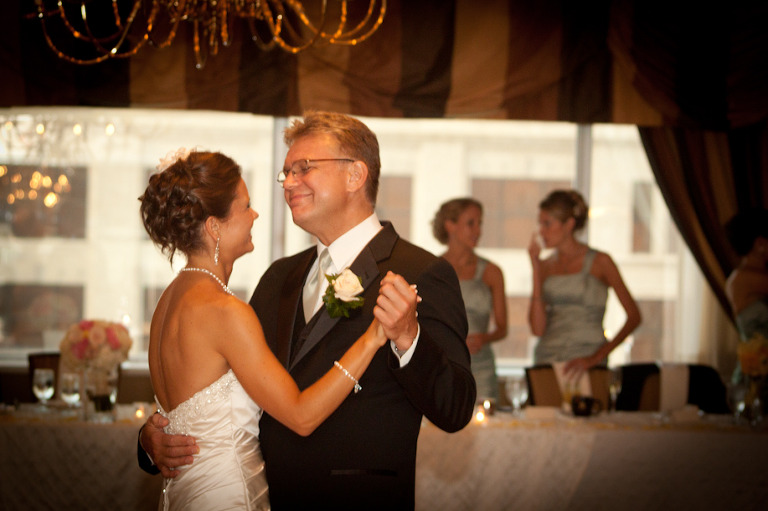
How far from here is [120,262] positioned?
20.7 feet

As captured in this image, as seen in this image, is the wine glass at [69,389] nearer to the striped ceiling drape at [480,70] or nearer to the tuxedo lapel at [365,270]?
the tuxedo lapel at [365,270]

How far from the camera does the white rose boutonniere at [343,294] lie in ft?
6.48

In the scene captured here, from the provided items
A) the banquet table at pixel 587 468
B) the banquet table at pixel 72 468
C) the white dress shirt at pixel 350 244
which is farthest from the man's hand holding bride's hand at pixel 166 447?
the banquet table at pixel 587 468

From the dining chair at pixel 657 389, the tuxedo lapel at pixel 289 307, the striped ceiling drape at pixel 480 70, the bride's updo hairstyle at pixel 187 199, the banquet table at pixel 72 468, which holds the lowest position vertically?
the banquet table at pixel 72 468

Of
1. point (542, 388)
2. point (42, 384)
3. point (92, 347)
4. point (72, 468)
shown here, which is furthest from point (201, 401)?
point (542, 388)

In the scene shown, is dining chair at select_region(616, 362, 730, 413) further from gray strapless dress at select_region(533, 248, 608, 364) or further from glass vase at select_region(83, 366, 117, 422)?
glass vase at select_region(83, 366, 117, 422)

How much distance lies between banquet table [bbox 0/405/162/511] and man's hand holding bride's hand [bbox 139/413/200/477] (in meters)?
1.30

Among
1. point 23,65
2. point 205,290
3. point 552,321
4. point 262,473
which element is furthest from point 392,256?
point 23,65

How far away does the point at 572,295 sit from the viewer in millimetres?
5000

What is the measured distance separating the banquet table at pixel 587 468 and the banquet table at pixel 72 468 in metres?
1.30

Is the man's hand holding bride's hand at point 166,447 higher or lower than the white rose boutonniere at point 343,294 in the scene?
lower

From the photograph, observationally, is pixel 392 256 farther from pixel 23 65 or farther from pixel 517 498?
pixel 23 65

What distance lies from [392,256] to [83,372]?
2360 mm

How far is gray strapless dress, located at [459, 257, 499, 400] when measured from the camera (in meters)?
4.89
